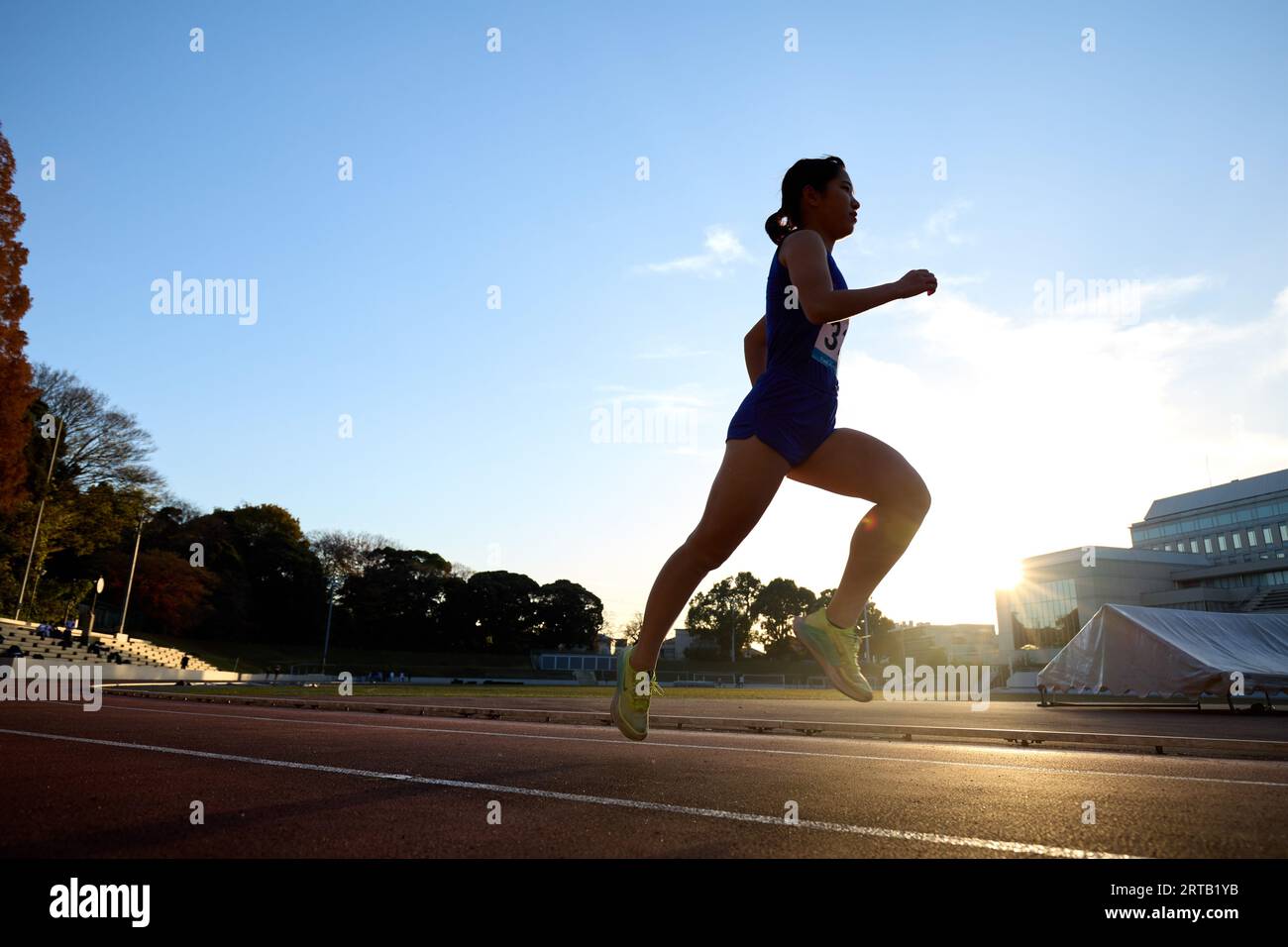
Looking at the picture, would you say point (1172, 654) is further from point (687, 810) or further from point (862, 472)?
point (687, 810)

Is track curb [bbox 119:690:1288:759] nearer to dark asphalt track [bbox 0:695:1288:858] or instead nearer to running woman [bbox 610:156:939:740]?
dark asphalt track [bbox 0:695:1288:858]

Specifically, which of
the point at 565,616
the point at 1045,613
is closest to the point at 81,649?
the point at 565,616

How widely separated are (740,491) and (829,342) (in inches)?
32.4

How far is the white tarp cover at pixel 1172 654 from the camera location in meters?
14.5

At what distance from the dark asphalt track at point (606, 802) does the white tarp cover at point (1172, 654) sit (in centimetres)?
1193

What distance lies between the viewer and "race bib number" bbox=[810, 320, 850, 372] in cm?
320

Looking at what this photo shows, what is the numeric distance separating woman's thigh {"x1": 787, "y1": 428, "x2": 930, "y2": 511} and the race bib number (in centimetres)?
30

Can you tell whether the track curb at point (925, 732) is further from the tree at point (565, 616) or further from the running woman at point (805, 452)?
the tree at point (565, 616)

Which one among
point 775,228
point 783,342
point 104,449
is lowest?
point 783,342
